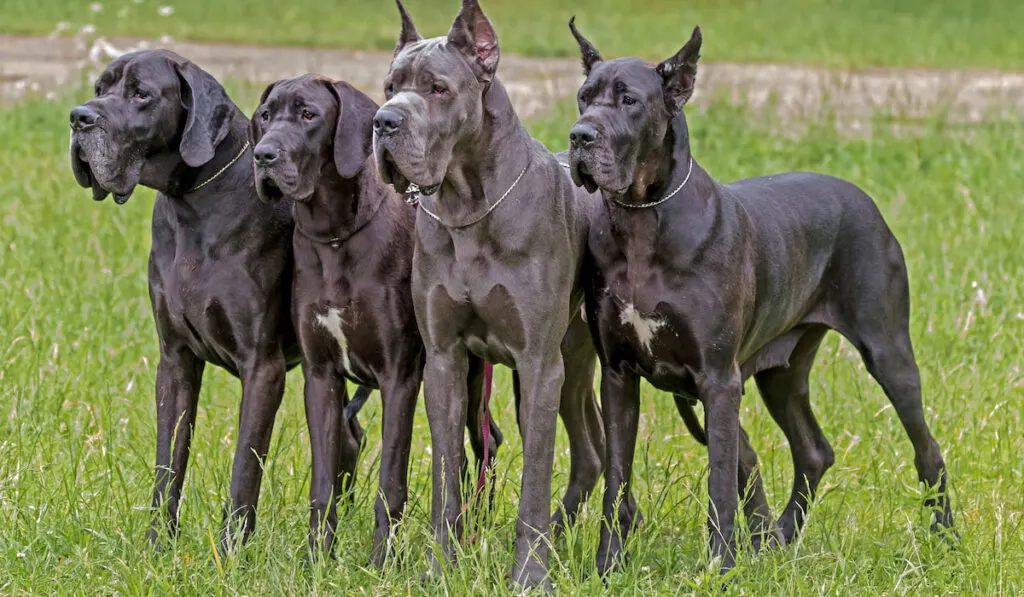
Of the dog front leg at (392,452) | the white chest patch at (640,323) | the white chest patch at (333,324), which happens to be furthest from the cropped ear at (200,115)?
the white chest patch at (640,323)

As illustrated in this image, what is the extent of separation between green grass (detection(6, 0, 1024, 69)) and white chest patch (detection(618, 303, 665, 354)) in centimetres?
1203

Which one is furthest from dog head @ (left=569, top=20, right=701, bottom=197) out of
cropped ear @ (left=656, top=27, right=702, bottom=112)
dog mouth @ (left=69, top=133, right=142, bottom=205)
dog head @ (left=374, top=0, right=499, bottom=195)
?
dog mouth @ (left=69, top=133, right=142, bottom=205)

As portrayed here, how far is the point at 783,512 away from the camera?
6.25 metres

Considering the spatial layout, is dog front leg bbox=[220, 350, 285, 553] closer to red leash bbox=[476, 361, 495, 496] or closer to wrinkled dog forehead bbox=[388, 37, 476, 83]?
red leash bbox=[476, 361, 495, 496]

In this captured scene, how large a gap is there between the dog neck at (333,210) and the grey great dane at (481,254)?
30 centimetres

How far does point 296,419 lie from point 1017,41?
49.7ft

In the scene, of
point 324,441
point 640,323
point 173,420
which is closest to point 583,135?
point 640,323

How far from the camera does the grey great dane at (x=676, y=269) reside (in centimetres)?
489

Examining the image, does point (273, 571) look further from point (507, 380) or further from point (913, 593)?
point (507, 380)

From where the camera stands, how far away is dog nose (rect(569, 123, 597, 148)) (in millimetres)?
4711

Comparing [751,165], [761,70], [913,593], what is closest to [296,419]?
[913,593]

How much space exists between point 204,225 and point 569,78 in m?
11.4

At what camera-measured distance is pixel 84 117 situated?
493 cm

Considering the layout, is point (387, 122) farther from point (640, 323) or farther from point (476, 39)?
point (640, 323)
